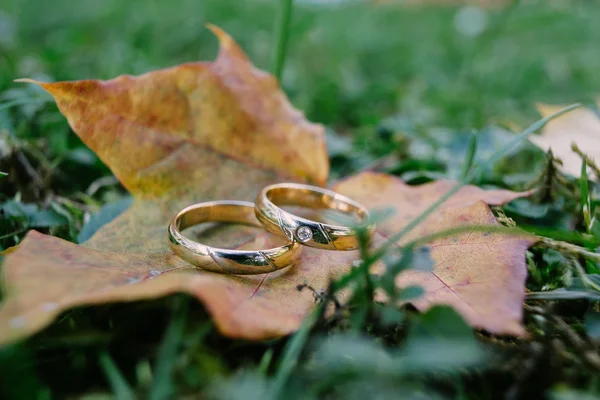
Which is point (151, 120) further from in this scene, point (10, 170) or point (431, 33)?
point (431, 33)

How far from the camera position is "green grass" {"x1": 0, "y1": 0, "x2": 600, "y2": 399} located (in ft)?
1.80

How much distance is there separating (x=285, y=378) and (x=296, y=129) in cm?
66

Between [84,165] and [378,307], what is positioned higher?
[378,307]

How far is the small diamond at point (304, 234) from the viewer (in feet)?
3.02

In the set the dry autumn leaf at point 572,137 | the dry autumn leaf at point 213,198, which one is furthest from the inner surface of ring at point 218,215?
the dry autumn leaf at point 572,137

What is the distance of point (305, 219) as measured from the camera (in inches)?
38.3

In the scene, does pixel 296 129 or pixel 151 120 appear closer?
pixel 151 120

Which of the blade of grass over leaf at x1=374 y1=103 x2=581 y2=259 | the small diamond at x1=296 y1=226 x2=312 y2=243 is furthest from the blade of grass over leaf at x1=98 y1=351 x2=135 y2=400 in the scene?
the small diamond at x1=296 y1=226 x2=312 y2=243

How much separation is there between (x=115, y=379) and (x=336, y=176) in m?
0.88

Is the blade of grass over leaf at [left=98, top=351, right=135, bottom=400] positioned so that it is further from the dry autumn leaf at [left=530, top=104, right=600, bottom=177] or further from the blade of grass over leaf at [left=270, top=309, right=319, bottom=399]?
the dry autumn leaf at [left=530, top=104, right=600, bottom=177]

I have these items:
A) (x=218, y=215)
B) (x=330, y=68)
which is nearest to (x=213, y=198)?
(x=218, y=215)

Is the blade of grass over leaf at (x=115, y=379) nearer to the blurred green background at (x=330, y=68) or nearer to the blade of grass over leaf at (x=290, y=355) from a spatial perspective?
the blade of grass over leaf at (x=290, y=355)

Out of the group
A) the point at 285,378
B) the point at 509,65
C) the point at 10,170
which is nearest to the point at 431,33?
the point at 509,65

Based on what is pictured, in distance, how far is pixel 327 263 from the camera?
83 cm
